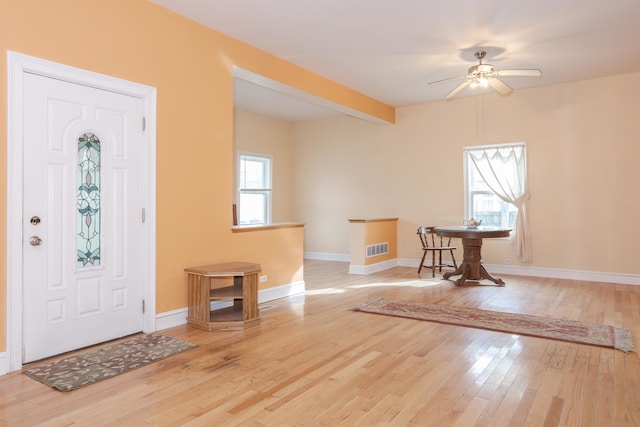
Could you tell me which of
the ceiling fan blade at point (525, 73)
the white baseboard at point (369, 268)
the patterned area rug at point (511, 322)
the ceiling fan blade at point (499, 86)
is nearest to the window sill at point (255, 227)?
the patterned area rug at point (511, 322)

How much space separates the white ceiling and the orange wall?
27 cm

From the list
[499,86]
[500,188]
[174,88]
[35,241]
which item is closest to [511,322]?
[499,86]

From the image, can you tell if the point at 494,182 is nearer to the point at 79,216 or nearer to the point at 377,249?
the point at 377,249

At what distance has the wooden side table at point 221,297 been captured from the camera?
377cm

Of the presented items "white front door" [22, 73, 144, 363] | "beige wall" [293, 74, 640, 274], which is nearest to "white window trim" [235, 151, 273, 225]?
"beige wall" [293, 74, 640, 274]

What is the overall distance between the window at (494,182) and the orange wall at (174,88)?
378 cm

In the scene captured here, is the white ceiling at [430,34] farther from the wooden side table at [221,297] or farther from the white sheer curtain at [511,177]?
the wooden side table at [221,297]

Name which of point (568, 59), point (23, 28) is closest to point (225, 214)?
point (23, 28)

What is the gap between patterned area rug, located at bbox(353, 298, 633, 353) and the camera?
11.5ft

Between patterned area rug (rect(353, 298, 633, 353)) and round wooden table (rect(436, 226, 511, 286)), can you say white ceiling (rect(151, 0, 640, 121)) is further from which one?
patterned area rug (rect(353, 298, 633, 353))

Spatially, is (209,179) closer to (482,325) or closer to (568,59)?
(482,325)

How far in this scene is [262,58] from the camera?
4.87m

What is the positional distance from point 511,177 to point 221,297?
5025 millimetres

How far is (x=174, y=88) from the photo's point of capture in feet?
12.7
